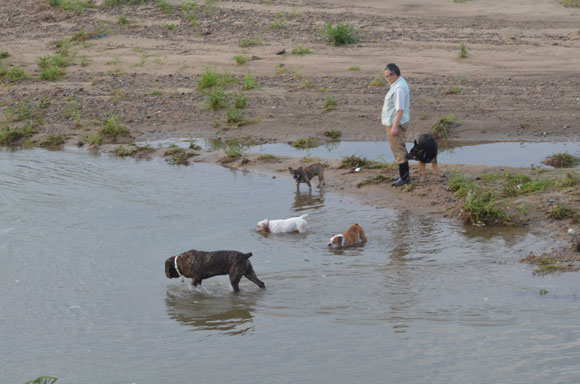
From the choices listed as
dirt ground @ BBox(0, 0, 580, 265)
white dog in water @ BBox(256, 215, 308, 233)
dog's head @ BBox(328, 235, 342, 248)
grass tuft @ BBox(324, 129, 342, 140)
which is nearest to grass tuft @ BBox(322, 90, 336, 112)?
dirt ground @ BBox(0, 0, 580, 265)

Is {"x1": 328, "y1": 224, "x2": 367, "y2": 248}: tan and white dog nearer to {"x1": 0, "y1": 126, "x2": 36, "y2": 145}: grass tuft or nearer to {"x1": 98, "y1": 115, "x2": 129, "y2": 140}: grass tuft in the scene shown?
{"x1": 98, "y1": 115, "x2": 129, "y2": 140}: grass tuft

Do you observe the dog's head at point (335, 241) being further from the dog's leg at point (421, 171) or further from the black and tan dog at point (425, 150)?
the dog's leg at point (421, 171)

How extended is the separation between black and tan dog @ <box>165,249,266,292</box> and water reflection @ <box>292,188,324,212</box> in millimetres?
3140

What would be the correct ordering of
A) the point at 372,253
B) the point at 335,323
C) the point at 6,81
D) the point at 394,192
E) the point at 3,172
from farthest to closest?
the point at 6,81, the point at 3,172, the point at 394,192, the point at 372,253, the point at 335,323

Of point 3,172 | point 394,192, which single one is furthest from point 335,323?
point 3,172

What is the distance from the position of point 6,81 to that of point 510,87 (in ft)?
41.7

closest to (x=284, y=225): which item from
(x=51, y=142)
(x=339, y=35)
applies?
(x=51, y=142)

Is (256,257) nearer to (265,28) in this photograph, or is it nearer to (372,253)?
(372,253)

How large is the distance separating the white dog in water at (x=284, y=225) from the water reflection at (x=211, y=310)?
1.85m

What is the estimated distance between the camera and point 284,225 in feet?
32.8

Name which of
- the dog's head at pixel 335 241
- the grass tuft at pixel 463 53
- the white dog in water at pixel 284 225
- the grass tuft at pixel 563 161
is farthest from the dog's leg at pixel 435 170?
the grass tuft at pixel 463 53

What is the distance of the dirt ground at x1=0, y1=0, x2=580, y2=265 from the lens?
15250 mm

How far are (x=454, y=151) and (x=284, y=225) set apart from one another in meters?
5.53

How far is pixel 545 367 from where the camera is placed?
6488 mm
